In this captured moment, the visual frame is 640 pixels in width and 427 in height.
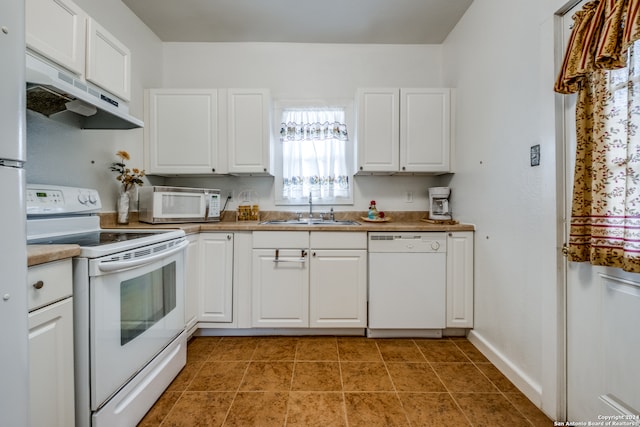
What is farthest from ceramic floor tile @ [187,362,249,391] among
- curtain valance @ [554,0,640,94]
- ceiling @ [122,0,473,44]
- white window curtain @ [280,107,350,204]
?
ceiling @ [122,0,473,44]

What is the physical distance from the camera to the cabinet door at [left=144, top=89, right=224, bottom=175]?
7.47 feet

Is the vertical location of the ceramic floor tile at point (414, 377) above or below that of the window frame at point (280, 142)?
below

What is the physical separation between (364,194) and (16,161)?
2319 millimetres

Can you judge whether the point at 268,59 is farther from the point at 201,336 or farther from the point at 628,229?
the point at 628,229

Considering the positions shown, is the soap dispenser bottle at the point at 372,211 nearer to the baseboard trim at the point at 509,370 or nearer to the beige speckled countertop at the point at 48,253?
the baseboard trim at the point at 509,370

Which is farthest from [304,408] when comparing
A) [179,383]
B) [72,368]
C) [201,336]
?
[201,336]

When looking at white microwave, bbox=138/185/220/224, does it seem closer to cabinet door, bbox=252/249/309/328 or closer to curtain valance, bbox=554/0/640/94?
cabinet door, bbox=252/249/309/328

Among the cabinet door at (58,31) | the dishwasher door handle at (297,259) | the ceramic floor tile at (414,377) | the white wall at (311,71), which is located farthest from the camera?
the white wall at (311,71)

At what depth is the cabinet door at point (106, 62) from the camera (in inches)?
54.5

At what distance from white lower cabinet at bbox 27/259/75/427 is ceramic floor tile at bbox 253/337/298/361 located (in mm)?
1042

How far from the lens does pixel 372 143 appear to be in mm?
2326

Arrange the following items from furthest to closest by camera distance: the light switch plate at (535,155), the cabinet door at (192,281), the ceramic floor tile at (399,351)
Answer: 1. the cabinet door at (192,281)
2. the ceramic floor tile at (399,351)
3. the light switch plate at (535,155)

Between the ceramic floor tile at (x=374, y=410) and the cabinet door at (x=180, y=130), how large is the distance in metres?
2.06

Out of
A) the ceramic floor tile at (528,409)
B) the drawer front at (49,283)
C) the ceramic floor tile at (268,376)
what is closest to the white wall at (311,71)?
the ceramic floor tile at (268,376)
